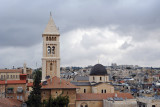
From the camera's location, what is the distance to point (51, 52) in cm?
6694

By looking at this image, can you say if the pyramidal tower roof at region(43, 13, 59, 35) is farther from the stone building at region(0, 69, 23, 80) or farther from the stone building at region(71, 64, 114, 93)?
the stone building at region(0, 69, 23, 80)

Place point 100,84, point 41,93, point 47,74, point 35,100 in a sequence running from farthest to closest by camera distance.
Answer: point 47,74
point 100,84
point 41,93
point 35,100

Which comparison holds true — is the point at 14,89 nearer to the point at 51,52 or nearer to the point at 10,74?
the point at 51,52

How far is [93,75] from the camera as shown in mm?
64438

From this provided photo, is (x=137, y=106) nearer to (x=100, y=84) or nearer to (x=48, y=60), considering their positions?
(x=100, y=84)

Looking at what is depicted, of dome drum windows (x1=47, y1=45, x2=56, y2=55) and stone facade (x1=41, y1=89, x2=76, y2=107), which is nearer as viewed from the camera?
stone facade (x1=41, y1=89, x2=76, y2=107)

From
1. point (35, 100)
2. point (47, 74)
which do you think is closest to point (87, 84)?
point (47, 74)

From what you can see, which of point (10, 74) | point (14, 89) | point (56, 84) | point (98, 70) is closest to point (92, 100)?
point (56, 84)

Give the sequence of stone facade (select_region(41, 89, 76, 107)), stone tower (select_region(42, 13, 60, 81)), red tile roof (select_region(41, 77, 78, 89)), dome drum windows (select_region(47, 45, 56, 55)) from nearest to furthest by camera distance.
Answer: stone facade (select_region(41, 89, 76, 107))
red tile roof (select_region(41, 77, 78, 89))
stone tower (select_region(42, 13, 60, 81))
dome drum windows (select_region(47, 45, 56, 55))

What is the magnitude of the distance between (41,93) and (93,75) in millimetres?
16985

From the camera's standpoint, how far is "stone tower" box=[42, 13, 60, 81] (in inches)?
2596

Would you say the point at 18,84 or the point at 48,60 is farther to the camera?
the point at 48,60

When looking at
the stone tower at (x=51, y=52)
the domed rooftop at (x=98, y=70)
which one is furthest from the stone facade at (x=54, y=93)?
the stone tower at (x=51, y=52)

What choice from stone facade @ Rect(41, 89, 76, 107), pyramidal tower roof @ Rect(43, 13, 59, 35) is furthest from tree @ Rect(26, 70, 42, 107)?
pyramidal tower roof @ Rect(43, 13, 59, 35)
